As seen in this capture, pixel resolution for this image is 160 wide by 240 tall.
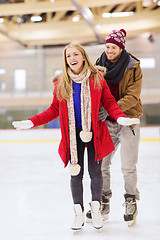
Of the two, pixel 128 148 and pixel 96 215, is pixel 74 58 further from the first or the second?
pixel 96 215

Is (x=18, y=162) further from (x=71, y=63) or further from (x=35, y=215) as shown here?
(x=71, y=63)

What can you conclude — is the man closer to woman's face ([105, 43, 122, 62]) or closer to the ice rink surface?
woman's face ([105, 43, 122, 62])

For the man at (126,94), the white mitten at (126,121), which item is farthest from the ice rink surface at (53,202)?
the white mitten at (126,121)

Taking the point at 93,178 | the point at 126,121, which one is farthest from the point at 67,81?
the point at 93,178

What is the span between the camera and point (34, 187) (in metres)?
2.74

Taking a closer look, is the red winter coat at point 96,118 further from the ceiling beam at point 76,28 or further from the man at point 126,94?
the ceiling beam at point 76,28

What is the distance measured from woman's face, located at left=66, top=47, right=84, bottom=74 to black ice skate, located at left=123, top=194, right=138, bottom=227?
0.82 meters

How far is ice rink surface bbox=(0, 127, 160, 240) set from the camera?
66.5 inches

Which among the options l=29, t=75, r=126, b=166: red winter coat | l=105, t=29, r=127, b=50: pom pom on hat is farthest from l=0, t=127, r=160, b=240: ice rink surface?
l=105, t=29, r=127, b=50: pom pom on hat

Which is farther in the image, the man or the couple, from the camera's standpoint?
the man

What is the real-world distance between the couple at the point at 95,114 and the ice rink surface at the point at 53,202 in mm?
103

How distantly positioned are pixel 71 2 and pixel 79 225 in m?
6.88

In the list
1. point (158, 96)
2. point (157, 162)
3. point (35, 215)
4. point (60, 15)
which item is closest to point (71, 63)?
point (35, 215)

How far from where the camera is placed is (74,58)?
64.2 inches
